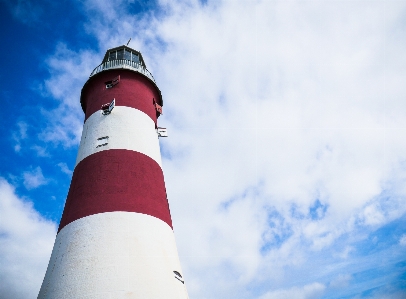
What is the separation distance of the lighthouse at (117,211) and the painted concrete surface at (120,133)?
4cm

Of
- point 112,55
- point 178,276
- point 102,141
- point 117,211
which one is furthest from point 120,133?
point 112,55

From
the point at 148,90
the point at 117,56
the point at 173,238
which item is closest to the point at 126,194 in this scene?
the point at 173,238

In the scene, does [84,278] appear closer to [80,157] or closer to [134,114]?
[80,157]

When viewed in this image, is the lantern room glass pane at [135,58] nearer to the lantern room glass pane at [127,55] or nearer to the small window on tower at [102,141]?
the lantern room glass pane at [127,55]

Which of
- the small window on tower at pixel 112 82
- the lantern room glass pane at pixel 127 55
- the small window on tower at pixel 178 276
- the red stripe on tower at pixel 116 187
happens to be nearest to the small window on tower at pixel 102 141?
the red stripe on tower at pixel 116 187

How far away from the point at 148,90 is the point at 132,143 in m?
3.79

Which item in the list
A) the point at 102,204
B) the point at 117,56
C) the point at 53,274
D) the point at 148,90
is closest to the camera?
the point at 53,274

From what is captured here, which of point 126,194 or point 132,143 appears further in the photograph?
point 132,143

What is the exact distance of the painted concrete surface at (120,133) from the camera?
11269 millimetres

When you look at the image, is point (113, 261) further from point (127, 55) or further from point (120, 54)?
point (120, 54)

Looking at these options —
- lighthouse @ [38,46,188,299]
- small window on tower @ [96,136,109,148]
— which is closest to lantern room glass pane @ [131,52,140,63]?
A: lighthouse @ [38,46,188,299]

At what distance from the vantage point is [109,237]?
8.93 m

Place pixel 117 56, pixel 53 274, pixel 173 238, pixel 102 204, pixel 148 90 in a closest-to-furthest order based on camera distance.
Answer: pixel 53 274 → pixel 102 204 → pixel 173 238 → pixel 148 90 → pixel 117 56

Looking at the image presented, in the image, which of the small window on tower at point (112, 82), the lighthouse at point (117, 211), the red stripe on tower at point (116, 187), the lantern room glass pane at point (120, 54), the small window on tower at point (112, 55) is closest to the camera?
the lighthouse at point (117, 211)
